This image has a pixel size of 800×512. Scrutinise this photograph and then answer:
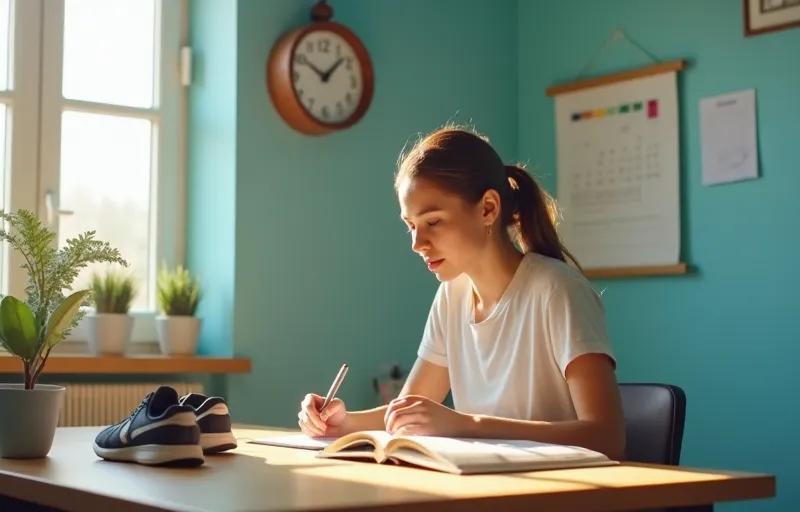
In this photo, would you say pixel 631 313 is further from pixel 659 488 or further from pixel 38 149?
pixel 659 488

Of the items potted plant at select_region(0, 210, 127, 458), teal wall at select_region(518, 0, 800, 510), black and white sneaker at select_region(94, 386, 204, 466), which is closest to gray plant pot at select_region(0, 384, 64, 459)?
potted plant at select_region(0, 210, 127, 458)

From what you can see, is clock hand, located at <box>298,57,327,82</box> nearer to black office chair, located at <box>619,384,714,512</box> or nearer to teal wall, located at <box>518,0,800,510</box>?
teal wall, located at <box>518,0,800,510</box>

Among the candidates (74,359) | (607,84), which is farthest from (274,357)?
(607,84)

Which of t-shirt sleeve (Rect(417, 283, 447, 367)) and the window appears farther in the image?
the window

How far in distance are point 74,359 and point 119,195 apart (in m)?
0.64

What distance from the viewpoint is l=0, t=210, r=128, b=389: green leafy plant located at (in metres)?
1.74

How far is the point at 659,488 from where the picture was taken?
1392 millimetres

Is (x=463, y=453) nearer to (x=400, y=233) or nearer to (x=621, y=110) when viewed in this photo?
(x=400, y=233)

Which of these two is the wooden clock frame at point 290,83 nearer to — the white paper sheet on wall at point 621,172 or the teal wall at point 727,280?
the white paper sheet on wall at point 621,172

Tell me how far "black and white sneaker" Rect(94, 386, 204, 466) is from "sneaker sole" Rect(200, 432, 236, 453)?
0.36 feet

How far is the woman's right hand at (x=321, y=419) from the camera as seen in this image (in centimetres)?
204

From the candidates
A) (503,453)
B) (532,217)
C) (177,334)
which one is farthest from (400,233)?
(503,453)

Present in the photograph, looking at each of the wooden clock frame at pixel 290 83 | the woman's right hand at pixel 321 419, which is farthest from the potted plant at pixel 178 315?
the woman's right hand at pixel 321 419

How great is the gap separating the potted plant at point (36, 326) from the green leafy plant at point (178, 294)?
4.96 feet
